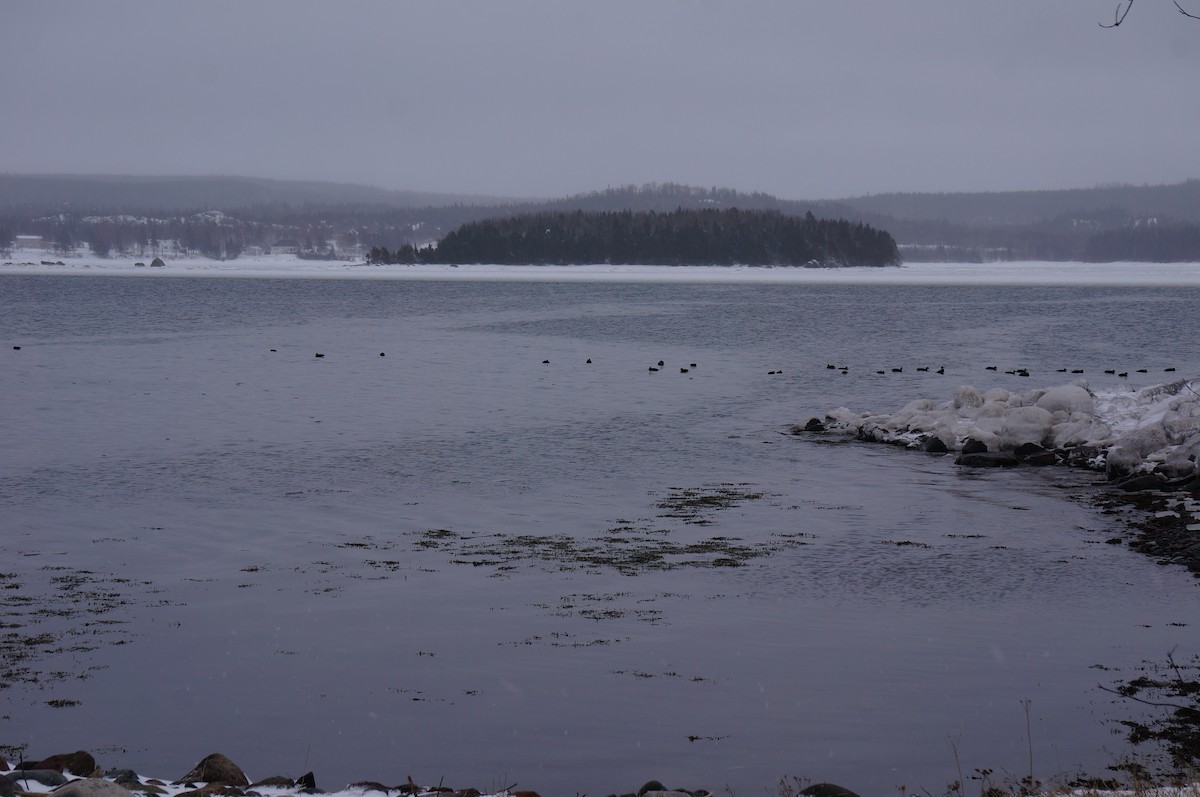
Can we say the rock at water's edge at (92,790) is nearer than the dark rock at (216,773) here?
Yes

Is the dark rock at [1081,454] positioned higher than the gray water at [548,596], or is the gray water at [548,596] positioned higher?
the dark rock at [1081,454]

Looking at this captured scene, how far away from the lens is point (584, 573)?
37.9 ft

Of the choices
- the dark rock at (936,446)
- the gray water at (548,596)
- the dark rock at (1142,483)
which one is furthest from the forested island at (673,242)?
the dark rock at (1142,483)

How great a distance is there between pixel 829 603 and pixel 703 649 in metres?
1.85

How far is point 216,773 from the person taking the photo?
6.34 meters

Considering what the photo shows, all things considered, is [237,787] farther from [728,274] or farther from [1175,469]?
[728,274]

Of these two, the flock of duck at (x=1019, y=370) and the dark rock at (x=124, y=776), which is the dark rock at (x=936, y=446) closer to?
the flock of duck at (x=1019, y=370)

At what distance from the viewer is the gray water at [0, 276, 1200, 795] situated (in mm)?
7402

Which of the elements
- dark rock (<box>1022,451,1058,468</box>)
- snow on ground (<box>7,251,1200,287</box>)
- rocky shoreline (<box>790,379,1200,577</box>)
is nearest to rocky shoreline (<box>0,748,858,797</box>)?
rocky shoreline (<box>790,379,1200,577</box>)

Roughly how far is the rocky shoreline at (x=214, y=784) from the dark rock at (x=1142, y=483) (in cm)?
1144

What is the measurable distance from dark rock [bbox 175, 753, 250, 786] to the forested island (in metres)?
148

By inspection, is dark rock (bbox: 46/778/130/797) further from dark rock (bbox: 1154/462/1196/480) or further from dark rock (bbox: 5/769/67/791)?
dark rock (bbox: 1154/462/1196/480)

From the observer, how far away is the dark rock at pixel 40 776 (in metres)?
5.98

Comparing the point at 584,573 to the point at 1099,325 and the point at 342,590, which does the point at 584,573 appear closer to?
the point at 342,590
